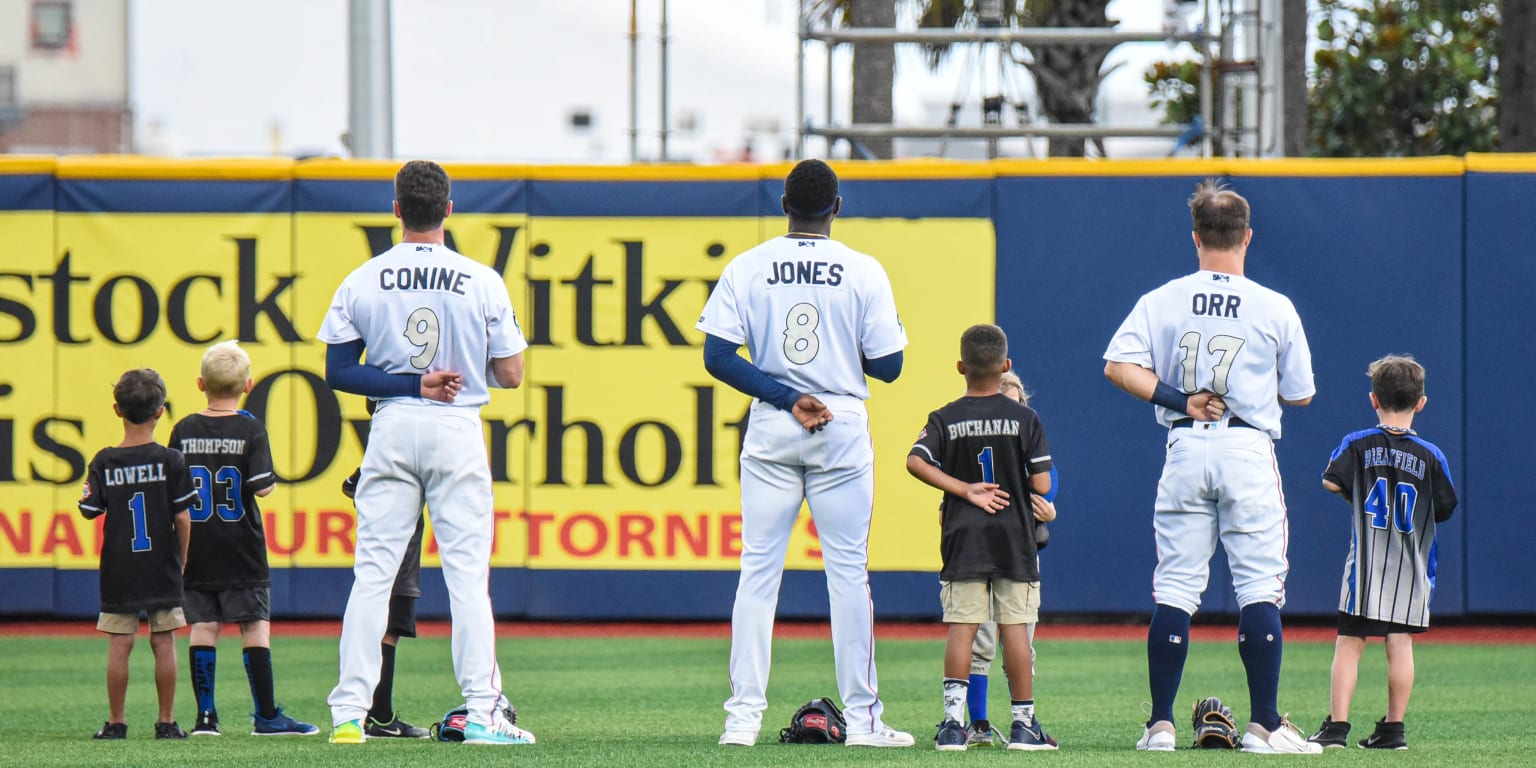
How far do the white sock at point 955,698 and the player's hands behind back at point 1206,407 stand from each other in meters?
1.20

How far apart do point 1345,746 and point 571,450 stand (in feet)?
18.8

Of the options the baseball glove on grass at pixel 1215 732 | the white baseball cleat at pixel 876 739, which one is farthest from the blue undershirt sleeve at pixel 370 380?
the baseball glove on grass at pixel 1215 732

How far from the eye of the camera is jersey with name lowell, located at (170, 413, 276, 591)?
664 cm

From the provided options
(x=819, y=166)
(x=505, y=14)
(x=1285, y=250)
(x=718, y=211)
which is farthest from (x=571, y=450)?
(x=505, y=14)

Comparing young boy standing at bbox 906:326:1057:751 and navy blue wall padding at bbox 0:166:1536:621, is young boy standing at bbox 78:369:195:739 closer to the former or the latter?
young boy standing at bbox 906:326:1057:751

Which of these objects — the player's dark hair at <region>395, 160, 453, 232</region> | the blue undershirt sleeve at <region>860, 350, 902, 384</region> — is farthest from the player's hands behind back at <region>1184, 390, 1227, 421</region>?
the player's dark hair at <region>395, 160, 453, 232</region>

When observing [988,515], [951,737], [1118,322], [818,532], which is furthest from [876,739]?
[1118,322]

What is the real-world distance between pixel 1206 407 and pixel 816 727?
1.73 m

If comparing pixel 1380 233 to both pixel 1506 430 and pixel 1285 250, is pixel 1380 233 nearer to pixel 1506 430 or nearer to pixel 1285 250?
pixel 1285 250

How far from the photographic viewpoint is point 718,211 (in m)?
10.7

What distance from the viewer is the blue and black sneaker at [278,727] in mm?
6508

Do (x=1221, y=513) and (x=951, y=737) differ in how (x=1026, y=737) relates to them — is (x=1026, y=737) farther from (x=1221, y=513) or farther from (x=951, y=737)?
(x=1221, y=513)

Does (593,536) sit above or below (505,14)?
below

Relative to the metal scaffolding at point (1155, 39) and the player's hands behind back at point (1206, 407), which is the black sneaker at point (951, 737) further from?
the metal scaffolding at point (1155, 39)
